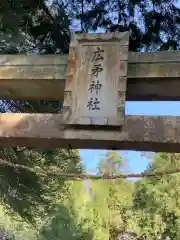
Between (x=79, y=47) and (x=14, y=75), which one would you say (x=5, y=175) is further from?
(x=79, y=47)

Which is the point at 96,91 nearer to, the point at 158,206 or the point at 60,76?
the point at 60,76

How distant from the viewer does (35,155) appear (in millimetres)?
3445

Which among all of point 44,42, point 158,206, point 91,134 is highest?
point 44,42

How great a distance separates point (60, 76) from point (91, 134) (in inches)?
14.5

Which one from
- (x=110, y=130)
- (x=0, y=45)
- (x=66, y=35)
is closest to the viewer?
(x=110, y=130)

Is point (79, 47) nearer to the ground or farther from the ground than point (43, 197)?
farther from the ground

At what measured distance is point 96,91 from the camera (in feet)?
6.53

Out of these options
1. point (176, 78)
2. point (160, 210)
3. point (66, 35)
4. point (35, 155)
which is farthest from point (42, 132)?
point (160, 210)

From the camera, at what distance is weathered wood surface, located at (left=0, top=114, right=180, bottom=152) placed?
1861 mm

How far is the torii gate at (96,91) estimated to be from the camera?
1.89 meters

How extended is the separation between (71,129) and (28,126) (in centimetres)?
22

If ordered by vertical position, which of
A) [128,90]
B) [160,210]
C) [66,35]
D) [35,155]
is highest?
[66,35]

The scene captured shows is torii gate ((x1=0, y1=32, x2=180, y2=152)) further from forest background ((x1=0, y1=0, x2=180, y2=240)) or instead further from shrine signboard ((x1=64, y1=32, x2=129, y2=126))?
forest background ((x1=0, y1=0, x2=180, y2=240))

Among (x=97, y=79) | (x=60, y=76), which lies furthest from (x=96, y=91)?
(x=60, y=76)
